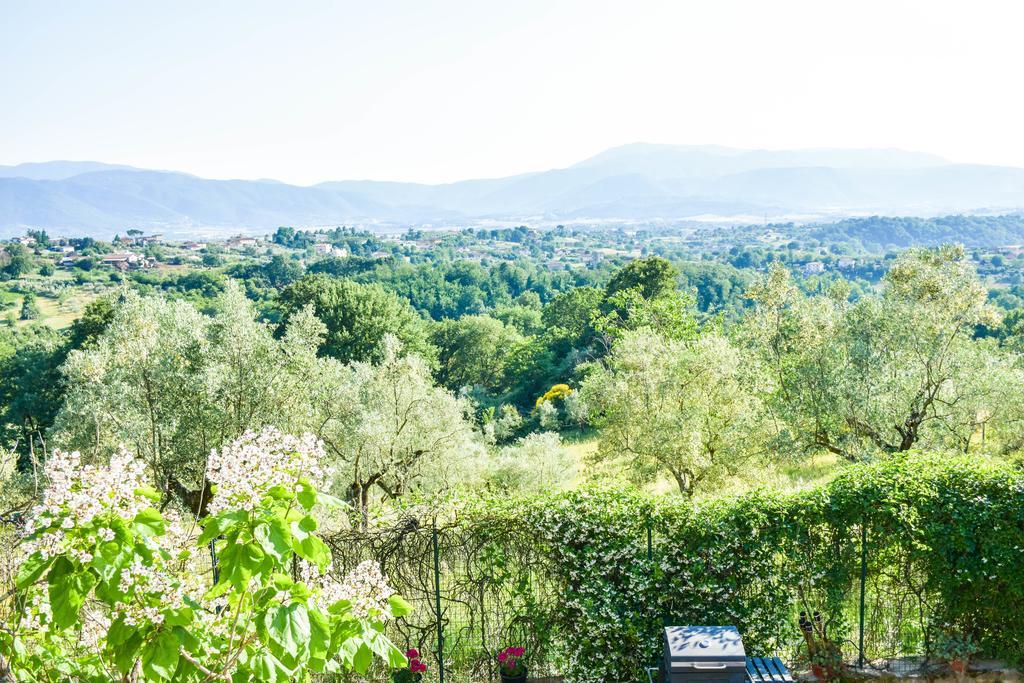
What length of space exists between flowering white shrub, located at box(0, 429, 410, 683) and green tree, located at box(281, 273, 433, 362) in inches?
1456

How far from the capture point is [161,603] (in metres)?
4.01

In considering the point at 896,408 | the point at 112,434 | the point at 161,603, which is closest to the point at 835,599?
the point at 161,603

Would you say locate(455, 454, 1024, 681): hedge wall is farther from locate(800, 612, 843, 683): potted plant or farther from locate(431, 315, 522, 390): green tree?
locate(431, 315, 522, 390): green tree

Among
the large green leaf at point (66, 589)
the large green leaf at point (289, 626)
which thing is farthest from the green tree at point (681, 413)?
the large green leaf at point (66, 589)

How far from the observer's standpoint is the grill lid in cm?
707

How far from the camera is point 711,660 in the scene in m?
7.12

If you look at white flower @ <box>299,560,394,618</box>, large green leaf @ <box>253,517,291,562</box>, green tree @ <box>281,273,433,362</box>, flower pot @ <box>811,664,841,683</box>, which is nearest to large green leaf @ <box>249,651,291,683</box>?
white flower @ <box>299,560,394,618</box>

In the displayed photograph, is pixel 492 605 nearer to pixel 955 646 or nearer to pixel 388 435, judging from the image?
pixel 955 646

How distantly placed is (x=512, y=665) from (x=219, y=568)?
552 centimetres

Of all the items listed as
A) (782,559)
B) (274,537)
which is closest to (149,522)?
(274,537)

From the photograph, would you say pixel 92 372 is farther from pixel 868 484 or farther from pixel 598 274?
pixel 598 274

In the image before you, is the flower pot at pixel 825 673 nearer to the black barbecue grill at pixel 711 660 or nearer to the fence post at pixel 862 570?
the fence post at pixel 862 570

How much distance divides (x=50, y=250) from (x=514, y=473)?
322ft

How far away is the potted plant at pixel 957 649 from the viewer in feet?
26.2
